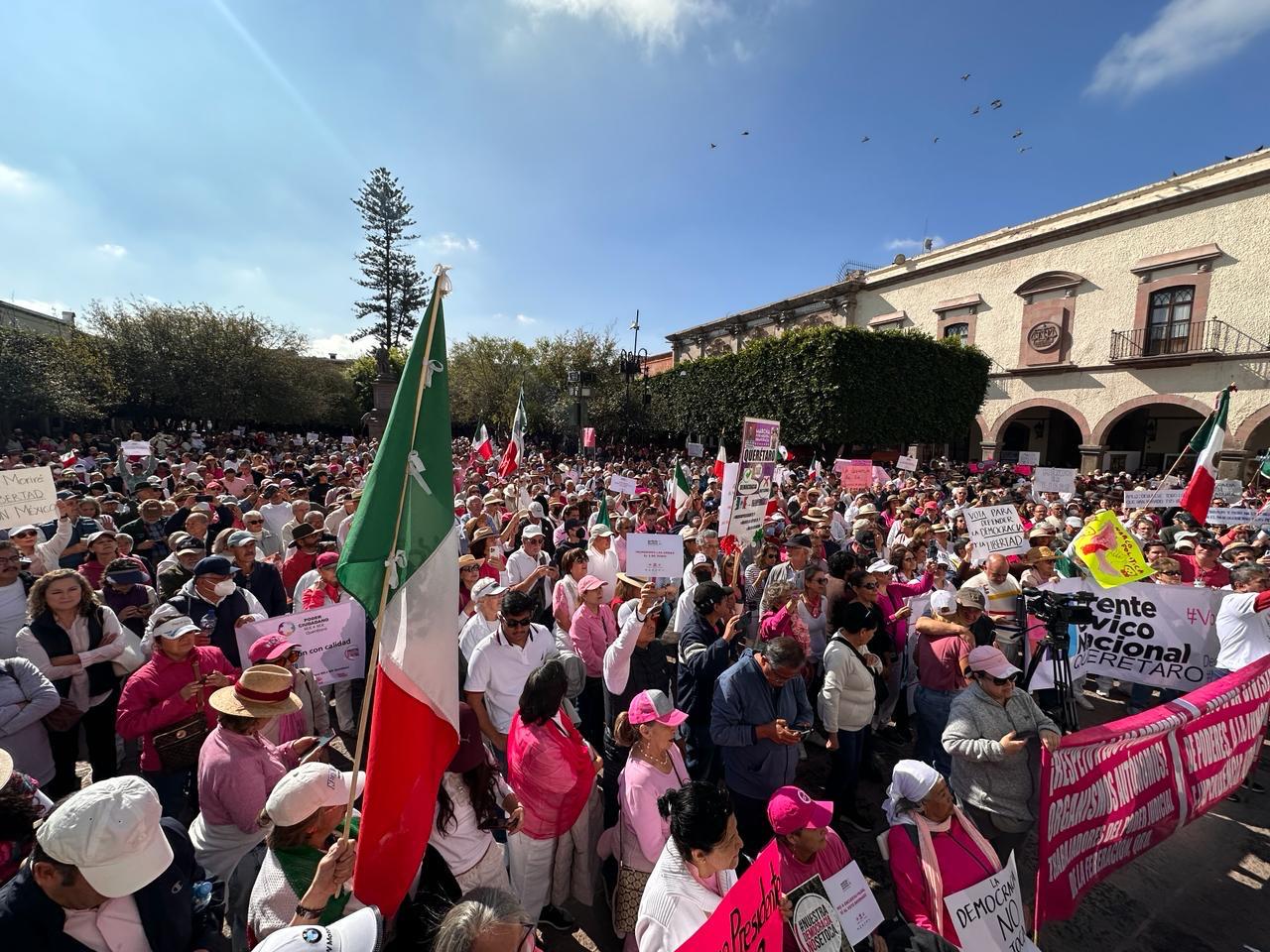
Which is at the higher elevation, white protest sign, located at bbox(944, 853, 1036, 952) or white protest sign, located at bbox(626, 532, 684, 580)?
white protest sign, located at bbox(626, 532, 684, 580)

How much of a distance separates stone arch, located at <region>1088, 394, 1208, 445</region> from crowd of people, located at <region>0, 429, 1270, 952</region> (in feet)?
68.9

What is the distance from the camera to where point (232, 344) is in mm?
29375

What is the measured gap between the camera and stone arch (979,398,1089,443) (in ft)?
80.3

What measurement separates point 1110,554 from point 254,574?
299 inches

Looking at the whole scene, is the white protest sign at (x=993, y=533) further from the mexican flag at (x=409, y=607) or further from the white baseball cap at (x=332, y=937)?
the white baseball cap at (x=332, y=937)

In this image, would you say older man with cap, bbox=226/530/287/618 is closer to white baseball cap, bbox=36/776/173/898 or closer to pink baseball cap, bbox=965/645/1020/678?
white baseball cap, bbox=36/776/173/898

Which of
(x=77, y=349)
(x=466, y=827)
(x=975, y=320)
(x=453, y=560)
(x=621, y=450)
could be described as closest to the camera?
(x=453, y=560)

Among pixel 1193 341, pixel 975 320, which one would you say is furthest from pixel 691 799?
pixel 975 320

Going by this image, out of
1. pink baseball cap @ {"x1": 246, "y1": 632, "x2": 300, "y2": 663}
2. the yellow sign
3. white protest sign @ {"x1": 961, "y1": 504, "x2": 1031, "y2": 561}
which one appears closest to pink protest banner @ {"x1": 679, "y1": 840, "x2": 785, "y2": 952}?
pink baseball cap @ {"x1": 246, "y1": 632, "x2": 300, "y2": 663}

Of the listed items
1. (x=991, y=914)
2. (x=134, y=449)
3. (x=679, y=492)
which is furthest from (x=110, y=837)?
(x=134, y=449)

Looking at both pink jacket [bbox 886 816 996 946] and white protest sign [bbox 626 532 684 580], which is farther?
white protest sign [bbox 626 532 684 580]

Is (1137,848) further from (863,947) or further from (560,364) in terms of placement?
(560,364)

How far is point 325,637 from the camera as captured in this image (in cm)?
408

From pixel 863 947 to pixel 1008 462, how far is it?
3116 centimetres
